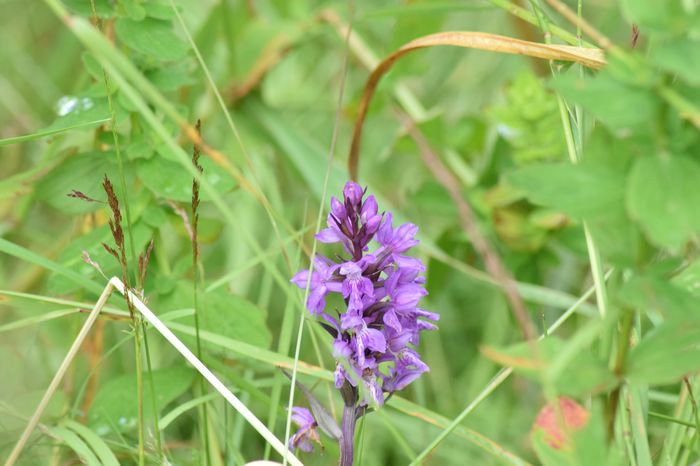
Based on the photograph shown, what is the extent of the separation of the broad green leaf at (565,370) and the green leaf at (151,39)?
0.87 m

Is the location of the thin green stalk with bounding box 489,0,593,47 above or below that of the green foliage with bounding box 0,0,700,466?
above

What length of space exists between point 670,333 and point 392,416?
1094 mm

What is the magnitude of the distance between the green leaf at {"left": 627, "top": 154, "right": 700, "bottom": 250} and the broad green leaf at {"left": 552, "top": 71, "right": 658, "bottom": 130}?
4 centimetres

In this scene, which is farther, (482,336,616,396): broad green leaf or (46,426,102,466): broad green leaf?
(46,426,102,466): broad green leaf

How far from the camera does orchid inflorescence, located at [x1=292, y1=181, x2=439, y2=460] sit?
1.09 m

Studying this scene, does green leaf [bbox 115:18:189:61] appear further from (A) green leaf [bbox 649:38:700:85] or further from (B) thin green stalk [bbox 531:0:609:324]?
(A) green leaf [bbox 649:38:700:85]

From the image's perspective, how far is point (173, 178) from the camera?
149 cm

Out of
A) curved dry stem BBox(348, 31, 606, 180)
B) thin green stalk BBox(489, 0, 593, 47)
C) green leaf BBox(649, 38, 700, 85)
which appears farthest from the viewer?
thin green stalk BBox(489, 0, 593, 47)

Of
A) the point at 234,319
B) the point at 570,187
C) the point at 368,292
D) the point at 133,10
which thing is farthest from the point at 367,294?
the point at 133,10

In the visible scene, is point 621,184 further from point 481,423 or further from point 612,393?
point 481,423

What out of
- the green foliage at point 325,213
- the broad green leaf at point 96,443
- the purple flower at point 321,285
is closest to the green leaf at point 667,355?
the green foliage at point 325,213

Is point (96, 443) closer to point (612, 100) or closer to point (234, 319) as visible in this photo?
point (234, 319)

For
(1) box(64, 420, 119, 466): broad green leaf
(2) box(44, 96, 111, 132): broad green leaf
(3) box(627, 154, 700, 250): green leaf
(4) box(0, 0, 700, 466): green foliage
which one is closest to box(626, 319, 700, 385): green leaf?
(4) box(0, 0, 700, 466): green foliage

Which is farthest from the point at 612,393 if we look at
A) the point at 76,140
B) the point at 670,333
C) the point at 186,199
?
the point at 76,140
